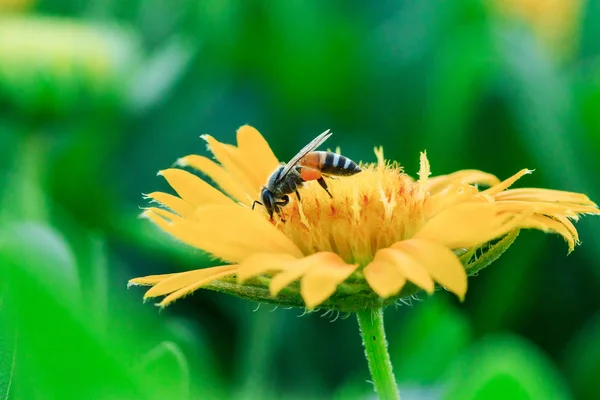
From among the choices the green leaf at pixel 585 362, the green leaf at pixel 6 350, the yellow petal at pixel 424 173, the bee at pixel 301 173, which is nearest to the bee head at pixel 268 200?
the bee at pixel 301 173

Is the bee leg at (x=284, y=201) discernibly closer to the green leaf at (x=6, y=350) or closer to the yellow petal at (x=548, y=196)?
the yellow petal at (x=548, y=196)

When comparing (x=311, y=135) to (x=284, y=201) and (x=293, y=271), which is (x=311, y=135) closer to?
(x=284, y=201)

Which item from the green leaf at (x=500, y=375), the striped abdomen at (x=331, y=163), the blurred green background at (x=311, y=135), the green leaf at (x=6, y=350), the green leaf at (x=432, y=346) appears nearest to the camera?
the green leaf at (x=6, y=350)

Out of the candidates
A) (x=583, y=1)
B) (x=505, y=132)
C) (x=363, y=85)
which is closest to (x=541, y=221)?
(x=505, y=132)

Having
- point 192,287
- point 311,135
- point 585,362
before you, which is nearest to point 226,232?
point 192,287

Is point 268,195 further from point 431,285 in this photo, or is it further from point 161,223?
point 431,285

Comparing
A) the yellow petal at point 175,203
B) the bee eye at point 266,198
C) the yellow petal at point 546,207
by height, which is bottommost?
the yellow petal at point 546,207

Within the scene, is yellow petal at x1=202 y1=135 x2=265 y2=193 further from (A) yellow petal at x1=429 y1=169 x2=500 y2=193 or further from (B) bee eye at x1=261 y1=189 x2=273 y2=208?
(A) yellow petal at x1=429 y1=169 x2=500 y2=193
